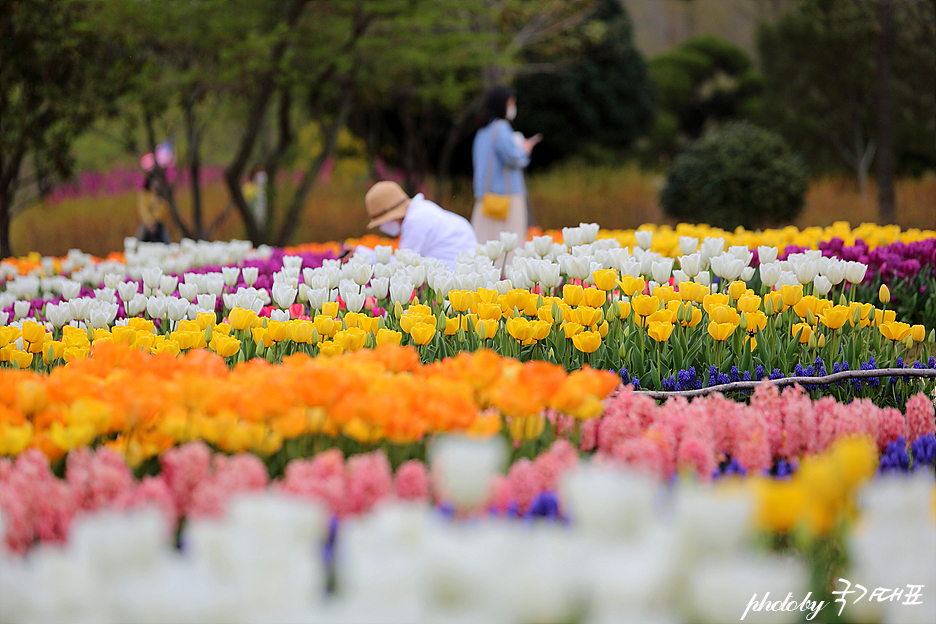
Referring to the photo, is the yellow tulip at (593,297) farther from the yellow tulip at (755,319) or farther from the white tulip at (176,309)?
the white tulip at (176,309)

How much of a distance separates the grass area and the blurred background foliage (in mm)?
75

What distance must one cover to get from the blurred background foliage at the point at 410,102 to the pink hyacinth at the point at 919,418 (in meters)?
10.3

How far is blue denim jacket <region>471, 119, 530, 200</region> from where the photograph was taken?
8180 millimetres

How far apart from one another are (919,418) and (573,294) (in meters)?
1.34

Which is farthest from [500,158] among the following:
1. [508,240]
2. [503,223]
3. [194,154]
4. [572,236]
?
[194,154]

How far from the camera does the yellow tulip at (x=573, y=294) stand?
3174 millimetres

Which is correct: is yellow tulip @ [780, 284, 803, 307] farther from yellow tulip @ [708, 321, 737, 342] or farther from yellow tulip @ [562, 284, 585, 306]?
yellow tulip @ [562, 284, 585, 306]

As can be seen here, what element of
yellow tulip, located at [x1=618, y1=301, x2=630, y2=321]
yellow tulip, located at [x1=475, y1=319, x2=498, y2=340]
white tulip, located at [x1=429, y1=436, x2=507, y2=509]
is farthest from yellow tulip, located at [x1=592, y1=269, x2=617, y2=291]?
white tulip, located at [x1=429, y1=436, x2=507, y2=509]

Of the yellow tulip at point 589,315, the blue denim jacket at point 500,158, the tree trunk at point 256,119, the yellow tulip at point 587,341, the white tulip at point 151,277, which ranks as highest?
the tree trunk at point 256,119

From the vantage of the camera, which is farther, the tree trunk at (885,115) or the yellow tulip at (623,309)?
the tree trunk at (885,115)

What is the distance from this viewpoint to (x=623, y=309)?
128 inches

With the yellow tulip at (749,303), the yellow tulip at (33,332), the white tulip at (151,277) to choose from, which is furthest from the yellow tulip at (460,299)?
the white tulip at (151,277)

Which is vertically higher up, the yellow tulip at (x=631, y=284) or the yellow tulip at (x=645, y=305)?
the yellow tulip at (x=631, y=284)

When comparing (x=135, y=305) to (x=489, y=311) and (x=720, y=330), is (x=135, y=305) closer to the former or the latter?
(x=489, y=311)
